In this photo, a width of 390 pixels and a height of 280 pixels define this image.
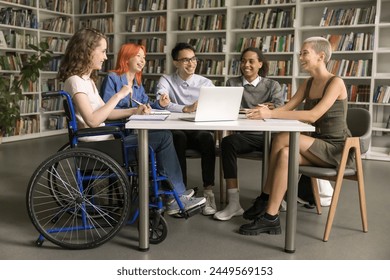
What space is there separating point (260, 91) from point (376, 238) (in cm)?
126

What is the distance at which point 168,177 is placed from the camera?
2494mm

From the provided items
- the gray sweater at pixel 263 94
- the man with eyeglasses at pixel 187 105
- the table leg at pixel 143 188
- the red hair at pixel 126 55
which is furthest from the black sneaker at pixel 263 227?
the red hair at pixel 126 55

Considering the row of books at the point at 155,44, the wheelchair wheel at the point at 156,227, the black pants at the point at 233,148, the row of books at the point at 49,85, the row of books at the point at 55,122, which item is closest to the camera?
the wheelchair wheel at the point at 156,227

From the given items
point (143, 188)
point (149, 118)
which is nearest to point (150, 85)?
point (149, 118)

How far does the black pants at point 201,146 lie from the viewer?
2828 mm

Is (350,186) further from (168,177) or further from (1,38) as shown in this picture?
(1,38)

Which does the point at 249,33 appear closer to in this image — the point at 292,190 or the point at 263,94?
the point at 263,94

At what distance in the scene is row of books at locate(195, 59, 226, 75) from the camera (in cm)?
578

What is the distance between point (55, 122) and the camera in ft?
21.2

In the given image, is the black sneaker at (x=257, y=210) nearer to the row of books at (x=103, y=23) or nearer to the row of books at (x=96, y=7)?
the row of books at (x=103, y=23)

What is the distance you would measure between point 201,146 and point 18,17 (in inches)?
161

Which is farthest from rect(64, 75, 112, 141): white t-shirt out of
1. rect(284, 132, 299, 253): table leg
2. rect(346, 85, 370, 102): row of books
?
rect(346, 85, 370, 102): row of books

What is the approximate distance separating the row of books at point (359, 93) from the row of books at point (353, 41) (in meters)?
0.43

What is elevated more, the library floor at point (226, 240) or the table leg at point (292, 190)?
the table leg at point (292, 190)
